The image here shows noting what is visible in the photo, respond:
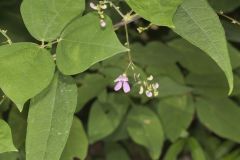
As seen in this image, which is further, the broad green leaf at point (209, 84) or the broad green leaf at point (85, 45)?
the broad green leaf at point (209, 84)

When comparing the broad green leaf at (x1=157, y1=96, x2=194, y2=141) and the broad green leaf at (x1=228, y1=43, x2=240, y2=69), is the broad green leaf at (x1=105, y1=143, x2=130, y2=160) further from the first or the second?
the broad green leaf at (x1=228, y1=43, x2=240, y2=69)

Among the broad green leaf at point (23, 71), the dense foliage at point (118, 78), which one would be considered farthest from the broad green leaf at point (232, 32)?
the broad green leaf at point (23, 71)

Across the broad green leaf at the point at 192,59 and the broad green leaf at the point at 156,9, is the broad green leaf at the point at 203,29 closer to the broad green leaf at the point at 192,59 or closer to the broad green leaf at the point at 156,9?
the broad green leaf at the point at 156,9

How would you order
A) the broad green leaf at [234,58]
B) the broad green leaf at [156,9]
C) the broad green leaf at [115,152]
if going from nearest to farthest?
1. the broad green leaf at [156,9]
2. the broad green leaf at [234,58]
3. the broad green leaf at [115,152]

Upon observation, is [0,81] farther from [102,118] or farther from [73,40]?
[102,118]

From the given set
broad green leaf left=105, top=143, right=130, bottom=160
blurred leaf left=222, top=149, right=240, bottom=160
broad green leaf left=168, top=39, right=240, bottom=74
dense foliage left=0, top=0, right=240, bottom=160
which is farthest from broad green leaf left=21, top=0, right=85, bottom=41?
blurred leaf left=222, top=149, right=240, bottom=160

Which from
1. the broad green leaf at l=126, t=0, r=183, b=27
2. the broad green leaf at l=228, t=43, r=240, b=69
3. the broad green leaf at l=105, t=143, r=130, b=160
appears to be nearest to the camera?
the broad green leaf at l=126, t=0, r=183, b=27
